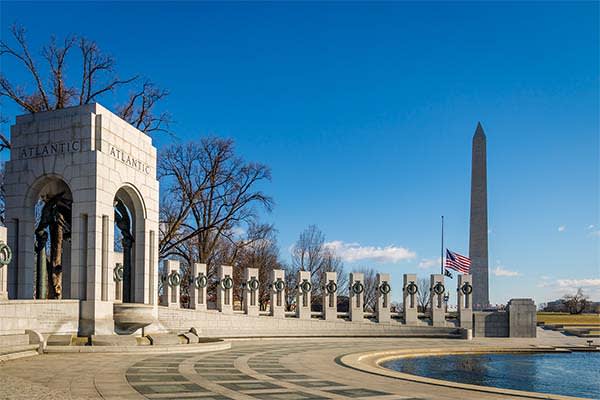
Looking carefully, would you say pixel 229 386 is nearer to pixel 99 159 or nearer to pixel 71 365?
pixel 71 365

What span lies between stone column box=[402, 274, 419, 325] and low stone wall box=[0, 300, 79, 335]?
69.1ft

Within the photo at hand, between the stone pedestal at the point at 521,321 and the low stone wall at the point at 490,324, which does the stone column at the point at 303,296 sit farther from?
the stone pedestal at the point at 521,321

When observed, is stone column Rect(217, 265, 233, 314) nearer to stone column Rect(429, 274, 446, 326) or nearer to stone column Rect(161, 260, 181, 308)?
stone column Rect(161, 260, 181, 308)

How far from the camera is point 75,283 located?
25.9m

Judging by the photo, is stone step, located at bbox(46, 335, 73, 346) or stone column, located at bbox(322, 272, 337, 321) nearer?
stone step, located at bbox(46, 335, 73, 346)

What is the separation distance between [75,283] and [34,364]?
7.50m

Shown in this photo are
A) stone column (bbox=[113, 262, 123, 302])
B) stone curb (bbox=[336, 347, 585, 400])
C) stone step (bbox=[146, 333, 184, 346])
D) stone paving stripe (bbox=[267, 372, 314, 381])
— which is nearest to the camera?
stone curb (bbox=[336, 347, 585, 400])

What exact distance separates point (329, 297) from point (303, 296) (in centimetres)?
176

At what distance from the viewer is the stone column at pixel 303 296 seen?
3838cm

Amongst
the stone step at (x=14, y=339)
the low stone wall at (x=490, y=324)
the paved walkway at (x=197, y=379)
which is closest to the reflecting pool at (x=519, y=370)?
the paved walkway at (x=197, y=379)

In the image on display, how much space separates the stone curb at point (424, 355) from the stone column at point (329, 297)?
10443mm

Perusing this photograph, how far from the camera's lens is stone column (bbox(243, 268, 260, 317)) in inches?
1462

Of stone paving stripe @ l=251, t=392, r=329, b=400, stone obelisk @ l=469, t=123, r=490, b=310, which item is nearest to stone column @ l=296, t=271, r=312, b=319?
stone obelisk @ l=469, t=123, r=490, b=310

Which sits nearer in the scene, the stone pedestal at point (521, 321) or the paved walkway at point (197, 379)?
the paved walkway at point (197, 379)
